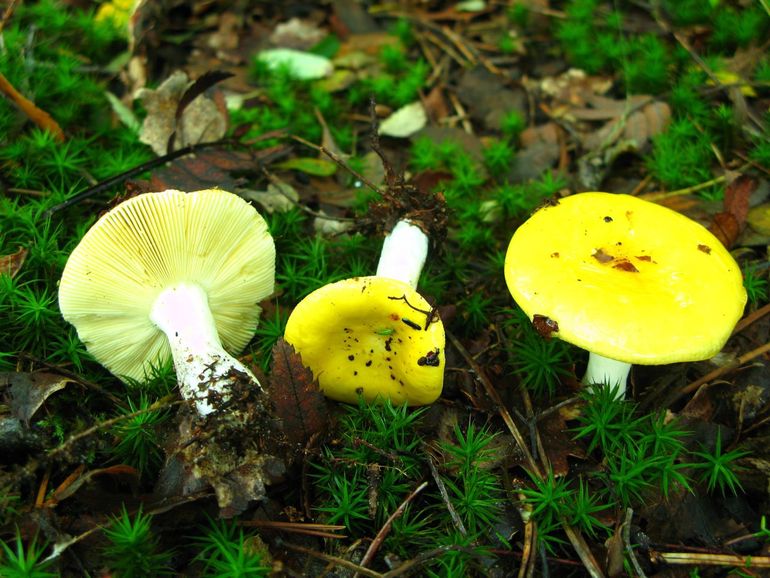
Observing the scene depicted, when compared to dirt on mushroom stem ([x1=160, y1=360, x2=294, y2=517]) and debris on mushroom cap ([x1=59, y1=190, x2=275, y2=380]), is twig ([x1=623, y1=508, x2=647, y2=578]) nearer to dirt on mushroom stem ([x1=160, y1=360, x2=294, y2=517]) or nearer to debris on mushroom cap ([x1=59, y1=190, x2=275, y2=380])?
dirt on mushroom stem ([x1=160, y1=360, x2=294, y2=517])

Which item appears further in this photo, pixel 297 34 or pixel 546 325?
pixel 297 34

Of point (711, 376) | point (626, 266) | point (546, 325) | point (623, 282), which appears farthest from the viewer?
point (711, 376)

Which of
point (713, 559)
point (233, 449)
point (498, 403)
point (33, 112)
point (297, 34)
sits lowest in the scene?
point (713, 559)

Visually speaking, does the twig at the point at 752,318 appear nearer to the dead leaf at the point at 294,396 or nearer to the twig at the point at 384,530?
the twig at the point at 384,530

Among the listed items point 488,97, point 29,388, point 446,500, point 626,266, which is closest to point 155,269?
point 29,388

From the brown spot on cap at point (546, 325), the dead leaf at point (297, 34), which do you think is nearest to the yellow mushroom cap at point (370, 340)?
the brown spot on cap at point (546, 325)

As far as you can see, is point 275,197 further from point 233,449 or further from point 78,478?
point 78,478

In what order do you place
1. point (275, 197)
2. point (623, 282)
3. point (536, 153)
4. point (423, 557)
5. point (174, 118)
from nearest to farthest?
point (423, 557) → point (623, 282) → point (275, 197) → point (174, 118) → point (536, 153)
